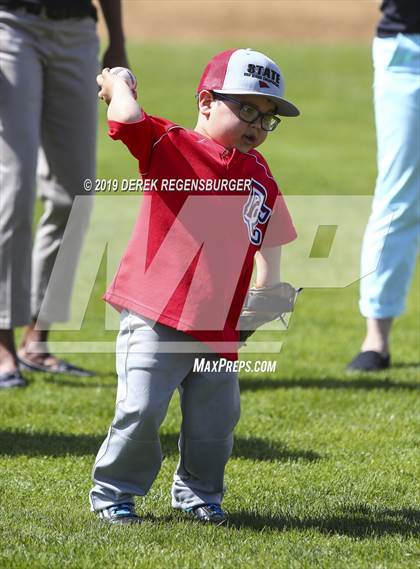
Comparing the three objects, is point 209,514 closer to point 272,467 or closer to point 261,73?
point 272,467

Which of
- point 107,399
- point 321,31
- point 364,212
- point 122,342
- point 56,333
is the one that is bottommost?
point 321,31

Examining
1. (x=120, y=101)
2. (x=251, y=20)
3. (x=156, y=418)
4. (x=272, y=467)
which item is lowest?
(x=251, y=20)

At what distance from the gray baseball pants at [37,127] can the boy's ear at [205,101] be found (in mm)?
2040

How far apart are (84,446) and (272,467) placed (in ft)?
2.57

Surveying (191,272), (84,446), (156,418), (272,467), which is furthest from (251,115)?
(84,446)

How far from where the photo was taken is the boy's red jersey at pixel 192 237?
12.9 ft

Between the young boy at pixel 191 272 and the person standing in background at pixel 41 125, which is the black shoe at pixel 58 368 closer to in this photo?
the person standing in background at pixel 41 125

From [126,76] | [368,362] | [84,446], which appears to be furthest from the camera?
[368,362]

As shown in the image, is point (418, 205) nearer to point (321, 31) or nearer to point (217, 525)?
point (217, 525)

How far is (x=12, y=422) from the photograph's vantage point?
17.5 ft

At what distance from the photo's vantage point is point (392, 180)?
6387 millimetres

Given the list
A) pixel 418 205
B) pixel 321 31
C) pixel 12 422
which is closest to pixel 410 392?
pixel 418 205

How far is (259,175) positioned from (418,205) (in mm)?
2581

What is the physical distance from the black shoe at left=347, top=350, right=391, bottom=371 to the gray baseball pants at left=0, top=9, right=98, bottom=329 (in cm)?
163
